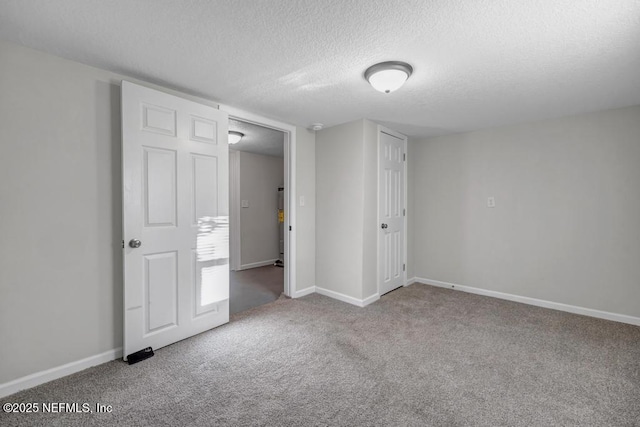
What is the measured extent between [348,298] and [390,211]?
1.26 metres

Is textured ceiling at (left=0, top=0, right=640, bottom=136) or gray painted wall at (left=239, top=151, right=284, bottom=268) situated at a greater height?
textured ceiling at (left=0, top=0, right=640, bottom=136)

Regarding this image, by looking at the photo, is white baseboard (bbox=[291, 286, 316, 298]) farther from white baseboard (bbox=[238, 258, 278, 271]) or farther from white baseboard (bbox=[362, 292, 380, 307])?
white baseboard (bbox=[238, 258, 278, 271])

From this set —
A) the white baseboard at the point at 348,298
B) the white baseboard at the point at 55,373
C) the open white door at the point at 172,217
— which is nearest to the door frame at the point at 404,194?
the white baseboard at the point at 348,298

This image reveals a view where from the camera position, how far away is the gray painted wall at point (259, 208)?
17.9 feet

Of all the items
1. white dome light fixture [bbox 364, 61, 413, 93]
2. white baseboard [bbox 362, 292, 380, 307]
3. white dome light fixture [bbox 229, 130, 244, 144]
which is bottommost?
white baseboard [bbox 362, 292, 380, 307]

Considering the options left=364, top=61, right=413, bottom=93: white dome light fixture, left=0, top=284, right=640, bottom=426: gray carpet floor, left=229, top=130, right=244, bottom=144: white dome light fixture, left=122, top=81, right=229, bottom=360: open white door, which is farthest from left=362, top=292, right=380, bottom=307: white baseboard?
left=229, top=130, right=244, bottom=144: white dome light fixture

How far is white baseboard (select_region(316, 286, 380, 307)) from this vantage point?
335 cm

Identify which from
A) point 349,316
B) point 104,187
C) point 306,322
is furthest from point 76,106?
point 349,316

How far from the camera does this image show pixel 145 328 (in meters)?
2.26

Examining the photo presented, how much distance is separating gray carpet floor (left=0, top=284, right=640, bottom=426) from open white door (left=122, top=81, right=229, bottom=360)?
0.84ft

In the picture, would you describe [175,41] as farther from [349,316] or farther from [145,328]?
[349,316]

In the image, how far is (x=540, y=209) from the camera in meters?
3.36

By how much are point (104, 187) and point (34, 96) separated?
0.67 metres

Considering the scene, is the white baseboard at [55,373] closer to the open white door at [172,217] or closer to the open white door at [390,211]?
the open white door at [172,217]
